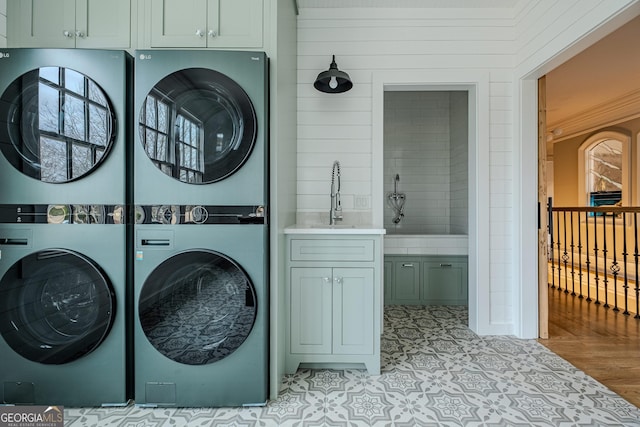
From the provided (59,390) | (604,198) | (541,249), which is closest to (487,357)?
(541,249)

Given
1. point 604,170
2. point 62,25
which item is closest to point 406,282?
point 62,25

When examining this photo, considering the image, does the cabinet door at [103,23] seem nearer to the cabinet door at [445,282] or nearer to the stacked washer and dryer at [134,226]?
the stacked washer and dryer at [134,226]

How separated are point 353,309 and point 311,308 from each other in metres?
0.27

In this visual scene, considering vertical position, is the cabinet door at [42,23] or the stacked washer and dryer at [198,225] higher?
the cabinet door at [42,23]

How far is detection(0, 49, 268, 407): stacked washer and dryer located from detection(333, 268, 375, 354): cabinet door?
1.81 ft

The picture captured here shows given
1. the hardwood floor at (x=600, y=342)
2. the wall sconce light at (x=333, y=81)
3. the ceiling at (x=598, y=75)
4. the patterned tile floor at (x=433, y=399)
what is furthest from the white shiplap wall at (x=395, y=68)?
the ceiling at (x=598, y=75)

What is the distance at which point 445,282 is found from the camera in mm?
3486

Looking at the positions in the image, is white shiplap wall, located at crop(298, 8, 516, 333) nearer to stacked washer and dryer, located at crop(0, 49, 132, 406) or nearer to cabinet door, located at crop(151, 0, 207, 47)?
cabinet door, located at crop(151, 0, 207, 47)

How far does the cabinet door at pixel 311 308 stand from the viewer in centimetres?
207

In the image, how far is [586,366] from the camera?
2205 millimetres

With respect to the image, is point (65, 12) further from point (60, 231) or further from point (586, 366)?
point (586, 366)

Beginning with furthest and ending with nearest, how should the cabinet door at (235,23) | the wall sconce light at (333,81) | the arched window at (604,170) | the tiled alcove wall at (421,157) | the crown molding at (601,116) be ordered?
the arched window at (604,170) < the crown molding at (601,116) < the tiled alcove wall at (421,157) < the wall sconce light at (333,81) < the cabinet door at (235,23)

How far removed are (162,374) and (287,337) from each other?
74 centimetres

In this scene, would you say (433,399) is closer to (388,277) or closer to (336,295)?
(336,295)
